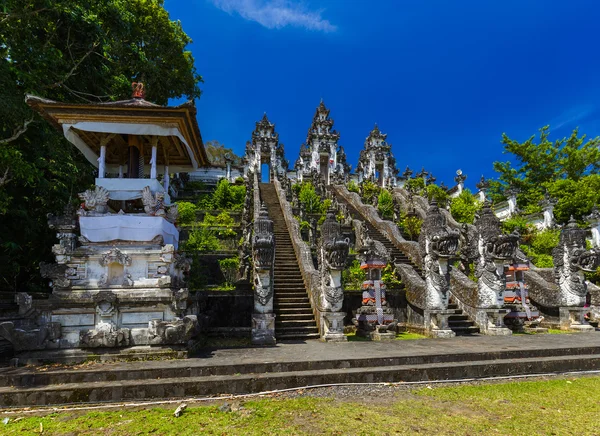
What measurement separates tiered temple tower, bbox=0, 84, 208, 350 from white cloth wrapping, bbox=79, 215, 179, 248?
2 cm

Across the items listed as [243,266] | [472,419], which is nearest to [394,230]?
[243,266]

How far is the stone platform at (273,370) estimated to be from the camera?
4898mm

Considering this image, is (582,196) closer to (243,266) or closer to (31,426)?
(243,266)

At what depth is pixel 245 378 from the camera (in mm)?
5203

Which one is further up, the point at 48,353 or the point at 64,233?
the point at 64,233

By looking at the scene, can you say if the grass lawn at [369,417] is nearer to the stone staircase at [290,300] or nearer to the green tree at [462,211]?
the stone staircase at [290,300]

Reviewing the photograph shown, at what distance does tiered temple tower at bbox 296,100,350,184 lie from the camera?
40094mm

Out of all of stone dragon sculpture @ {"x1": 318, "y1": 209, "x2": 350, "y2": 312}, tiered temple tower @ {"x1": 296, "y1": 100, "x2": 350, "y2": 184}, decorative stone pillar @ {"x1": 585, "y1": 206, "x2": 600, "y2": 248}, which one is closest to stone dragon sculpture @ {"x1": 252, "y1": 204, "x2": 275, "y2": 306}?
stone dragon sculpture @ {"x1": 318, "y1": 209, "x2": 350, "y2": 312}

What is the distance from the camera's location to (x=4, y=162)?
7.50 m

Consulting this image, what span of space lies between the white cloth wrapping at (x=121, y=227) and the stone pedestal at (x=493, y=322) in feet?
27.2

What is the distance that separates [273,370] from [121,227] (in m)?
3.79

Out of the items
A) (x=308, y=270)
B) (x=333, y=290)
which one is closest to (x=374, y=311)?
(x=333, y=290)

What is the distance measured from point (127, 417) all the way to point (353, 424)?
263cm

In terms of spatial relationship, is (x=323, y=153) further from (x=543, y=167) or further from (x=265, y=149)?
(x=543, y=167)
